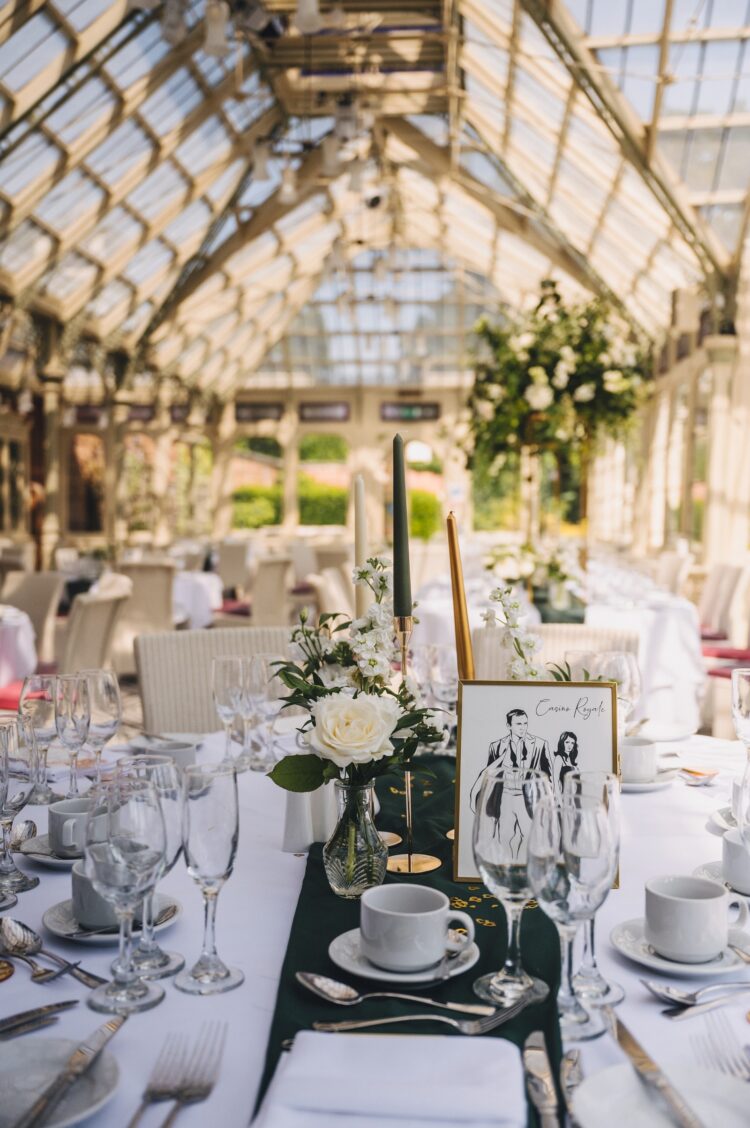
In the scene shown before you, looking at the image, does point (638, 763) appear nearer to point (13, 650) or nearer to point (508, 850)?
point (508, 850)

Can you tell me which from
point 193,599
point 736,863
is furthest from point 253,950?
point 193,599

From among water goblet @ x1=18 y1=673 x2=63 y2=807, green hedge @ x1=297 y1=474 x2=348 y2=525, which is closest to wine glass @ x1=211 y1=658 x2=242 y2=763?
water goblet @ x1=18 y1=673 x2=63 y2=807

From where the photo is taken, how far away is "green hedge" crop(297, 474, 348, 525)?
20.3 metres

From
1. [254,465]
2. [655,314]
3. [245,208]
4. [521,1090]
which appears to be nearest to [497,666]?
[521,1090]

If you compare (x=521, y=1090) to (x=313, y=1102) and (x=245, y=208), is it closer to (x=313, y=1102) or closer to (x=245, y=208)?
(x=313, y=1102)

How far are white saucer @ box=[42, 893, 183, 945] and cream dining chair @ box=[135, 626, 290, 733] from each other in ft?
5.23

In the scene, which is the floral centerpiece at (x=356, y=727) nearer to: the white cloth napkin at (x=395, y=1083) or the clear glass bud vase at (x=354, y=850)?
the clear glass bud vase at (x=354, y=850)

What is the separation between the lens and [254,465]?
2042cm

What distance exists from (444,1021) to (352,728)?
364mm

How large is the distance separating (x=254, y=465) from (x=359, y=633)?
19.2m

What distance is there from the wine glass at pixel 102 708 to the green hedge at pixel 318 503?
60.2 feet

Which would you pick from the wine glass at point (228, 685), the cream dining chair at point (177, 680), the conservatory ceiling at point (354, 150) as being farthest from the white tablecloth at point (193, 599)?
the wine glass at point (228, 685)

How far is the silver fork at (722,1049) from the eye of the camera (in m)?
1.01

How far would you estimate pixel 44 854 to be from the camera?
5.20 ft
